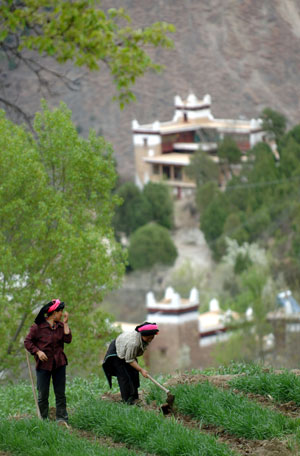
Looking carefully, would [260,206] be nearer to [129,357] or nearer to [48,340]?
[129,357]

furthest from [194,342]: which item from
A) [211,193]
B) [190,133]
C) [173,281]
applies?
[190,133]

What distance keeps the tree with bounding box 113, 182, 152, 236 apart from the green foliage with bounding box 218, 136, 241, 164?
13263 mm

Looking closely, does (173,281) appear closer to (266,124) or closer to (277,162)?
(277,162)

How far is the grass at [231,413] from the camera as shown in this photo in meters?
7.96

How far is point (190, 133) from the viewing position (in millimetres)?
114500

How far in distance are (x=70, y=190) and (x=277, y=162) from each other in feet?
249

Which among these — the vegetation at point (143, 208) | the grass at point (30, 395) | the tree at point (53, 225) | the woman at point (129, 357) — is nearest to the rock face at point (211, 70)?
the vegetation at point (143, 208)

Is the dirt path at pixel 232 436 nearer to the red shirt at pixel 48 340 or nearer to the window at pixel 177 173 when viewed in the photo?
the red shirt at pixel 48 340

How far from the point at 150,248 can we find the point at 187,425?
7281cm

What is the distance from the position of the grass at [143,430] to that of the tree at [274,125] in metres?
94.8

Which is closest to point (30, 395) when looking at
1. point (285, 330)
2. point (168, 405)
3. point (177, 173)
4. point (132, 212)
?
point (168, 405)

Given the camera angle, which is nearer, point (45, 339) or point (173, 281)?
point (45, 339)

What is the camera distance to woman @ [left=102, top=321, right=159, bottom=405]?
9.24 metres

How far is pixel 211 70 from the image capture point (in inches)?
5030
